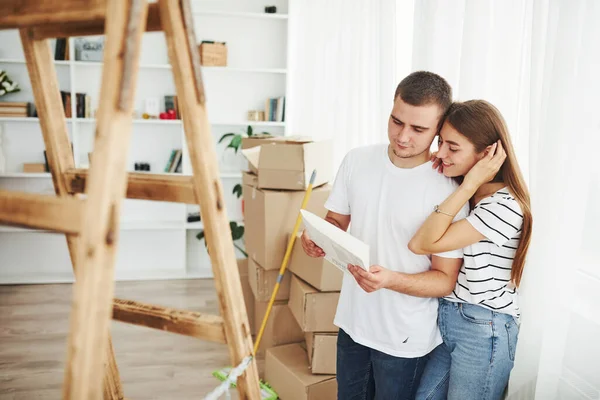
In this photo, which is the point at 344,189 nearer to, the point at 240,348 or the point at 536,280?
the point at 536,280

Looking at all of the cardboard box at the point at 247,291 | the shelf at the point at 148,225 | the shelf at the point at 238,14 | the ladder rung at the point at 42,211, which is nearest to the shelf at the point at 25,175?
the shelf at the point at 148,225

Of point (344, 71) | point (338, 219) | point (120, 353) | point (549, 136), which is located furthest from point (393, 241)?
point (120, 353)

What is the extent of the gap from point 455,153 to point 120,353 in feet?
7.29

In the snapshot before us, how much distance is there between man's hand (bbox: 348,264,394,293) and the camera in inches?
52.3

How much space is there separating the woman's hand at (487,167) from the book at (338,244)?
0.31 m

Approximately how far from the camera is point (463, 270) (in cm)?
137

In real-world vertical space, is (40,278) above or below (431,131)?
below

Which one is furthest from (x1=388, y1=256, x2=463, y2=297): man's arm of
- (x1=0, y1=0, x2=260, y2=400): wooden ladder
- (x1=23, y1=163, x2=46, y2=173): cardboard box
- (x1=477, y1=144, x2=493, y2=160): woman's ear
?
(x1=23, y1=163, x2=46, y2=173): cardboard box

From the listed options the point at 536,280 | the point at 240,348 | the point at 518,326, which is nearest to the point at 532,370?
the point at 518,326

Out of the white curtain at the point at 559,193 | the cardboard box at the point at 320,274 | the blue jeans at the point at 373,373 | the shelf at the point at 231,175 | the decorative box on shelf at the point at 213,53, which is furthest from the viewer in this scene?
the shelf at the point at 231,175

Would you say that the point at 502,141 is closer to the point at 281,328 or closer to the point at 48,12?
the point at 48,12

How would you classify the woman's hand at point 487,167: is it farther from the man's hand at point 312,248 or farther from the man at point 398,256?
the man's hand at point 312,248

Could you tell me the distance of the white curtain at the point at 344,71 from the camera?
88.0 inches

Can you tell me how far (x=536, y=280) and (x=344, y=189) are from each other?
608 mm
